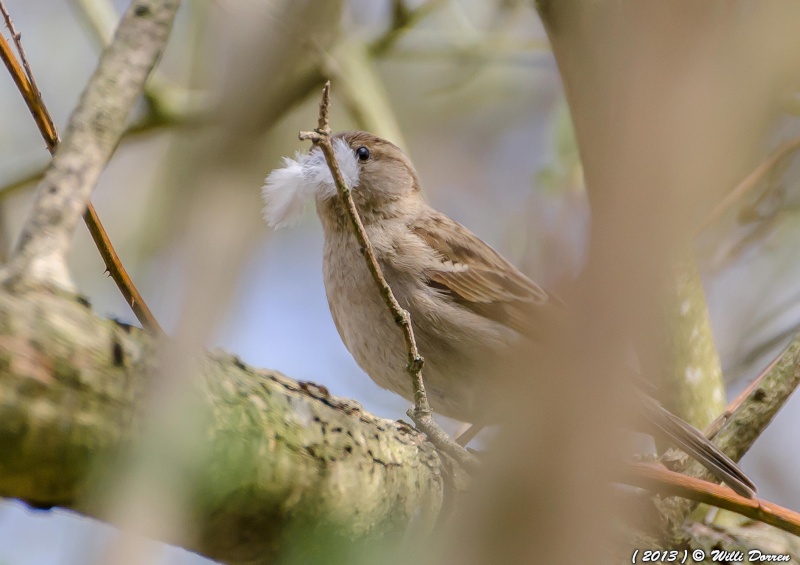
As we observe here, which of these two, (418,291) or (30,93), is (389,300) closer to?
(30,93)

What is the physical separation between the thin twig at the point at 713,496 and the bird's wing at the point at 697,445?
266 mm

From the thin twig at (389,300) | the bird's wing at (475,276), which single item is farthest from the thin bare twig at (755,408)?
the thin twig at (389,300)

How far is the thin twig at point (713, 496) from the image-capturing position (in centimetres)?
Result: 250

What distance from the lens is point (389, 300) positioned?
2188 mm

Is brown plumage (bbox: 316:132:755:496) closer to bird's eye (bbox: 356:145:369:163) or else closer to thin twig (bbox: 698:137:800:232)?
bird's eye (bbox: 356:145:369:163)

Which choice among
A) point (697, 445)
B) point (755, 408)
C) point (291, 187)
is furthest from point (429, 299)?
point (755, 408)

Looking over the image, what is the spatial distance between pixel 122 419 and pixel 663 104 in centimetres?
94

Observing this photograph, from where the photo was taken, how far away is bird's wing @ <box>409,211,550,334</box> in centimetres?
404

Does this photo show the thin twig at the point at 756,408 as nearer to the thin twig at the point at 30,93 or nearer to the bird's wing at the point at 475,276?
the bird's wing at the point at 475,276

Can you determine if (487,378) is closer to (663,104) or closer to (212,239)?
(212,239)

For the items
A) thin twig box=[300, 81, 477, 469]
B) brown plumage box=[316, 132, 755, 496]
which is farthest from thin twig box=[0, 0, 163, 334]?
brown plumage box=[316, 132, 755, 496]

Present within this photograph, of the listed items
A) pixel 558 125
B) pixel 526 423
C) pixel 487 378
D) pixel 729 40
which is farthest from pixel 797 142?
pixel 526 423

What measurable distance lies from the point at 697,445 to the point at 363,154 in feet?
7.56

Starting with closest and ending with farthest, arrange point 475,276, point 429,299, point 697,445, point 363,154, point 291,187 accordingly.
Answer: point 697,445 → point 291,187 → point 429,299 → point 475,276 → point 363,154
